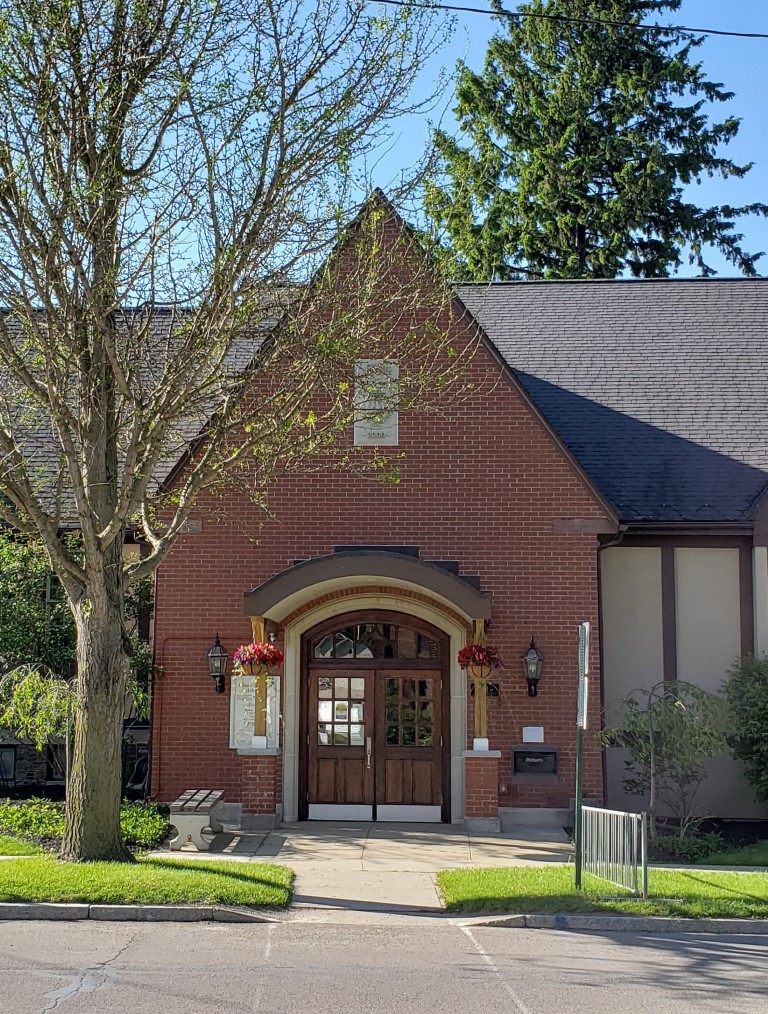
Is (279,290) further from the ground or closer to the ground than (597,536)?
further from the ground

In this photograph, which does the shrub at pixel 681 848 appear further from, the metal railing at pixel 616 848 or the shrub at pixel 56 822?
the shrub at pixel 56 822

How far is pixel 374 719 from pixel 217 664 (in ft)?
7.32

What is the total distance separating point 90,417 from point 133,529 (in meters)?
4.51

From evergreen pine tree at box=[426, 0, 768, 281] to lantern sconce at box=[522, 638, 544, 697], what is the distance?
2000cm

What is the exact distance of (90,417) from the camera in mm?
11023

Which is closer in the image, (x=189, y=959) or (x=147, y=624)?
(x=189, y=959)

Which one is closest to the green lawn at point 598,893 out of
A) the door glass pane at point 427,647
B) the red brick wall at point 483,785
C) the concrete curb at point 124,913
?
the concrete curb at point 124,913

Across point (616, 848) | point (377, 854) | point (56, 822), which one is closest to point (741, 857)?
point (616, 848)

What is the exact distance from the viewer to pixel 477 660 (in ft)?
44.4

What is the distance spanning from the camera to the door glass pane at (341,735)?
47.8ft

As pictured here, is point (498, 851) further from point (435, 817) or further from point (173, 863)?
point (173, 863)

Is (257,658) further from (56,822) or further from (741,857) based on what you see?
(741,857)

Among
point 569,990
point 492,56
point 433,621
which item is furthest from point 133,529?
point 492,56

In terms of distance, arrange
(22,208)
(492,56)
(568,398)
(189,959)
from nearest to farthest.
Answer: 1. (189,959)
2. (22,208)
3. (568,398)
4. (492,56)
